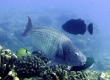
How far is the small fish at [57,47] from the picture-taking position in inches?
157

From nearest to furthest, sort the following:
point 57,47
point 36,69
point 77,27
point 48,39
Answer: point 57,47 → point 48,39 → point 36,69 → point 77,27

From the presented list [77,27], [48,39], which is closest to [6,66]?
[48,39]

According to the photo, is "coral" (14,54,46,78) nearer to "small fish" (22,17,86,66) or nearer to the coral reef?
the coral reef

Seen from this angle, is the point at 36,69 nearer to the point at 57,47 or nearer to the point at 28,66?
the point at 28,66

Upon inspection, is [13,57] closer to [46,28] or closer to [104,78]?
[46,28]

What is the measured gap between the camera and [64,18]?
4247 centimetres

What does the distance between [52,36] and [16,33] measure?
22.2 meters

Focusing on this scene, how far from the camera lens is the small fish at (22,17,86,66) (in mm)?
3990

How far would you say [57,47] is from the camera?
4.20 m

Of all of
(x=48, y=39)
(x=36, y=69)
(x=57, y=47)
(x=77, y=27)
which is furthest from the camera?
(x=77, y=27)

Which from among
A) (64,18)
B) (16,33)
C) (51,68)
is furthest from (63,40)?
(64,18)

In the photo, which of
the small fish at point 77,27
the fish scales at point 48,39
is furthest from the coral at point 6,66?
the small fish at point 77,27

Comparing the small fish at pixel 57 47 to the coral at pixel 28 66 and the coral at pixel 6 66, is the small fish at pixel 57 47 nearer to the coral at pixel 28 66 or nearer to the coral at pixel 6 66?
the coral at pixel 6 66

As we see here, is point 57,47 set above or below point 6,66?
above
